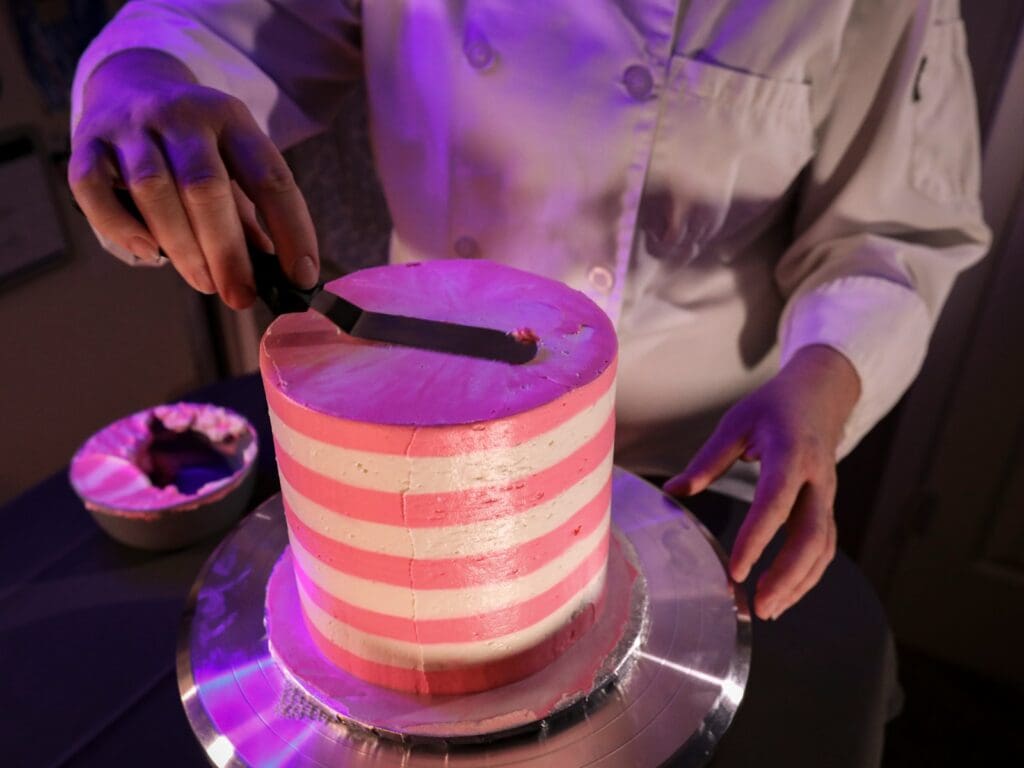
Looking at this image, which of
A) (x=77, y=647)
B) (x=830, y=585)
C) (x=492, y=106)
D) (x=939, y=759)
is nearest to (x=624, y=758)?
(x=830, y=585)

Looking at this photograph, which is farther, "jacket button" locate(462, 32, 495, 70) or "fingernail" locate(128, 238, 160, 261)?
"jacket button" locate(462, 32, 495, 70)

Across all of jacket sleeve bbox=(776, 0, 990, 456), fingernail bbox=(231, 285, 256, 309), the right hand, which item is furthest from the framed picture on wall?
jacket sleeve bbox=(776, 0, 990, 456)

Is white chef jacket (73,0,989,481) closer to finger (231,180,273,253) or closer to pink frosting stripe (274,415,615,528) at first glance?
finger (231,180,273,253)

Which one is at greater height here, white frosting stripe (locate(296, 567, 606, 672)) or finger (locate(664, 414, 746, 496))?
finger (locate(664, 414, 746, 496))

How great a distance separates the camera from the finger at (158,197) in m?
0.52

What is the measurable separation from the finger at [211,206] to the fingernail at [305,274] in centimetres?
3

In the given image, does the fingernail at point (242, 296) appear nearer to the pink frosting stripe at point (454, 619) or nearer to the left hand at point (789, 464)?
the pink frosting stripe at point (454, 619)

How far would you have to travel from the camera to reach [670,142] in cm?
78

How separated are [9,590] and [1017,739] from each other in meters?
1.60

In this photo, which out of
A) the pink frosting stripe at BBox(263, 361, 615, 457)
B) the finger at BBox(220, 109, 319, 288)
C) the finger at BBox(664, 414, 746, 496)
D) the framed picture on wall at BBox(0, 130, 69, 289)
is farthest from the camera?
the framed picture on wall at BBox(0, 130, 69, 289)

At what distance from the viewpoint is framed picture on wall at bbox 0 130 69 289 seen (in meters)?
1.29

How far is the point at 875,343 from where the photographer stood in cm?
75

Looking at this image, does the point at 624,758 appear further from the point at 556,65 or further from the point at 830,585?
the point at 556,65

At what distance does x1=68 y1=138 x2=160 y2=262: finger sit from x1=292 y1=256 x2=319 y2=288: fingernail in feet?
0.33
